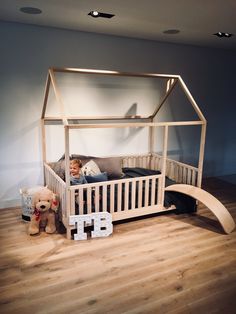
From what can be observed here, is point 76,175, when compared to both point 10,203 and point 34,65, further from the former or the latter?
point 34,65

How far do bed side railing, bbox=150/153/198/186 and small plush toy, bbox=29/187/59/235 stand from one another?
1800 millimetres

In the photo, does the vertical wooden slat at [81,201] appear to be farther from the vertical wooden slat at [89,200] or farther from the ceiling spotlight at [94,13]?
the ceiling spotlight at [94,13]

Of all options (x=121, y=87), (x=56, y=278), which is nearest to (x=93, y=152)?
(x=121, y=87)

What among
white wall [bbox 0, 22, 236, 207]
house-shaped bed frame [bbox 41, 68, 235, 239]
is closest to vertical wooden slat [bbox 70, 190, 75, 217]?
house-shaped bed frame [bbox 41, 68, 235, 239]

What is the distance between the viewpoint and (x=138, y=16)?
9.91 feet

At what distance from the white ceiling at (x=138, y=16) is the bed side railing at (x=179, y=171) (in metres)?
1.78

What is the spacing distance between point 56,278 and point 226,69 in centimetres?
457

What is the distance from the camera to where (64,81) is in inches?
149

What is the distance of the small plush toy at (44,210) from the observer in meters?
2.99

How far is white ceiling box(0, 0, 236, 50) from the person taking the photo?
8.59ft

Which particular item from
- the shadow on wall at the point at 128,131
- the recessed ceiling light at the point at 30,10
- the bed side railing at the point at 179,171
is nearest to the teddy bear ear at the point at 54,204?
the shadow on wall at the point at 128,131

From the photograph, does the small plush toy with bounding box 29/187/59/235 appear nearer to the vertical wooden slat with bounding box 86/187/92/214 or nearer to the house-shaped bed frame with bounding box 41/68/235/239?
the house-shaped bed frame with bounding box 41/68/235/239

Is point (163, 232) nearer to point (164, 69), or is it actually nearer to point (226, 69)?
point (164, 69)

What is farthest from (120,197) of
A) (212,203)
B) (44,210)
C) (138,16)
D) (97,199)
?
(138,16)
